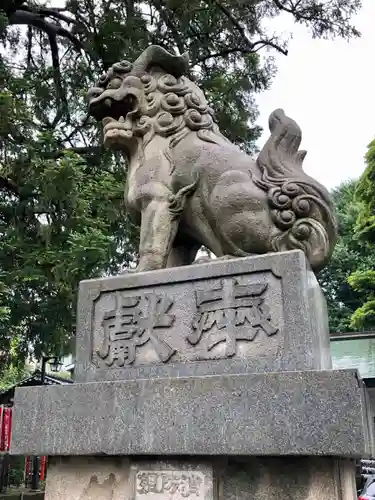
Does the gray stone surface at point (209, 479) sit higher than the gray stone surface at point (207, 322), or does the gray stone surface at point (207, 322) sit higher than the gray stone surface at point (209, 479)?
the gray stone surface at point (207, 322)

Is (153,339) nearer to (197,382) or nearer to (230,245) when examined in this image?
(197,382)

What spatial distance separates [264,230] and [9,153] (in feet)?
15.9

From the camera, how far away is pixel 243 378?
2295 millimetres

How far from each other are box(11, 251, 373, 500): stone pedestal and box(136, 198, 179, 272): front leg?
0.46ft

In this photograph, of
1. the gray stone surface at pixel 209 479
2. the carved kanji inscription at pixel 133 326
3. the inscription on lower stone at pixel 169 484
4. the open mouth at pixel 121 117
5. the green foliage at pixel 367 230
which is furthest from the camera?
the green foliage at pixel 367 230

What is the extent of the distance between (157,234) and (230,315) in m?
0.69

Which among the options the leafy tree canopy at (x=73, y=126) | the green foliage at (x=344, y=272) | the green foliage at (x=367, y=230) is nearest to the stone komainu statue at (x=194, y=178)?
the leafy tree canopy at (x=73, y=126)

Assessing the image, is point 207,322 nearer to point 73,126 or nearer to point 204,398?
point 204,398

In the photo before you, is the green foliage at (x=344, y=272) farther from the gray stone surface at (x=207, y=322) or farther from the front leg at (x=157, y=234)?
the gray stone surface at (x=207, y=322)

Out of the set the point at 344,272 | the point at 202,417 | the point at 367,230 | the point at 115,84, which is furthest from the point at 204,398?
the point at 344,272

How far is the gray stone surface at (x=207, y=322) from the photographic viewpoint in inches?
97.5

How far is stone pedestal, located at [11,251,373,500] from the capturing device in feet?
7.13

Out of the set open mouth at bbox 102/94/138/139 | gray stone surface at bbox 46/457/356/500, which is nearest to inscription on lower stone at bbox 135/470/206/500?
gray stone surface at bbox 46/457/356/500

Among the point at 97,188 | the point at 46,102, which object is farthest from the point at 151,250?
the point at 46,102
